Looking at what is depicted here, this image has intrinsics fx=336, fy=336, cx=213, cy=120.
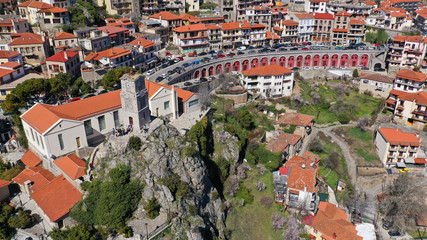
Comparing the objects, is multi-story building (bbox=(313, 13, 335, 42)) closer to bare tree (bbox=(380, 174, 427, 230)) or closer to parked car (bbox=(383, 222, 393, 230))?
bare tree (bbox=(380, 174, 427, 230))

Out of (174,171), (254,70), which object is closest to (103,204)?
(174,171)

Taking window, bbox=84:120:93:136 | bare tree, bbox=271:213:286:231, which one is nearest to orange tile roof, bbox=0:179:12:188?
window, bbox=84:120:93:136

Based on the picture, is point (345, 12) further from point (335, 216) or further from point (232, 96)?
point (335, 216)

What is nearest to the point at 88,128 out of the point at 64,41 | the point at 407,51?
the point at 64,41

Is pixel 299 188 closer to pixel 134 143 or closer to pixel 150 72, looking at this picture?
pixel 134 143

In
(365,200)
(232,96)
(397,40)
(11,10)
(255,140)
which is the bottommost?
(365,200)
